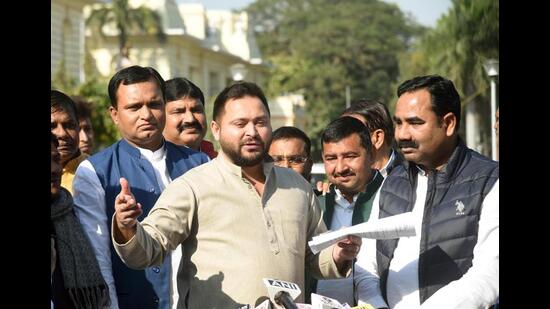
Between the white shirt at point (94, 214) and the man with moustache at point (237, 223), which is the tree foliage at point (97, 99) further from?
the man with moustache at point (237, 223)

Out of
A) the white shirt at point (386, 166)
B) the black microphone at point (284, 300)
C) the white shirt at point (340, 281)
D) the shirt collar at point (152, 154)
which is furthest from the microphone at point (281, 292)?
the white shirt at point (386, 166)

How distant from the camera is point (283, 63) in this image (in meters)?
84.8

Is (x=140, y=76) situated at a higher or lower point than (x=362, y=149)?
Answer: higher

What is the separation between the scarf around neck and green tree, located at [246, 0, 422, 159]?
57089 millimetres

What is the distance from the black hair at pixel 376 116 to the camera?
7410 millimetres

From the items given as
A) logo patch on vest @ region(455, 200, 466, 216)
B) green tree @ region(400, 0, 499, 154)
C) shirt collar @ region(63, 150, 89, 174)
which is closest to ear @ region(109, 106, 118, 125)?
shirt collar @ region(63, 150, 89, 174)

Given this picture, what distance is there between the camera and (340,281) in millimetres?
6215

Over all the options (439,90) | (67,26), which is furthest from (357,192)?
(67,26)

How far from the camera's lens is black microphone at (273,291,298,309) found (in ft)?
14.9

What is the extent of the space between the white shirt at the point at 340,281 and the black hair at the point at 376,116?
0.91 metres

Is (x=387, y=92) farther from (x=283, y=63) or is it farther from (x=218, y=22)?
(x=218, y=22)

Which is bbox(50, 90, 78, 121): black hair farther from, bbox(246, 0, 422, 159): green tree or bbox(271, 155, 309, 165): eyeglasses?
bbox(246, 0, 422, 159): green tree
